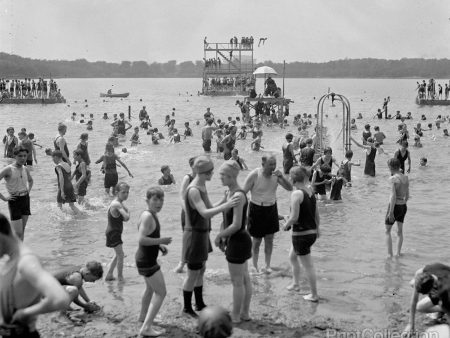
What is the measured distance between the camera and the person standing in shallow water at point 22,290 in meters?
3.21

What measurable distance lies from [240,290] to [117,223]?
2.01 m

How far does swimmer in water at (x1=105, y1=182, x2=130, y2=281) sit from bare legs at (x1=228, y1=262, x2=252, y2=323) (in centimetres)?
173

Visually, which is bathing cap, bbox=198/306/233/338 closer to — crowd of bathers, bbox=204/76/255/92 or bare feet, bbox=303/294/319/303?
bare feet, bbox=303/294/319/303

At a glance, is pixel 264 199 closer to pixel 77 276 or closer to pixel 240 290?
pixel 240 290

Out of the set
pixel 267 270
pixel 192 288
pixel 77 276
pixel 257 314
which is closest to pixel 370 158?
pixel 267 270

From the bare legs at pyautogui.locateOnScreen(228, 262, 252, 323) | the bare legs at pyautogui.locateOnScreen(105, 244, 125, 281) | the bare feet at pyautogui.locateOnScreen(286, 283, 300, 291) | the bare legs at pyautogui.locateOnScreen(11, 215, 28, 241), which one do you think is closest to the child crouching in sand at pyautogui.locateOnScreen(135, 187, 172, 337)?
the bare legs at pyautogui.locateOnScreen(228, 262, 252, 323)

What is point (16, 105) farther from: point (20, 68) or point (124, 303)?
point (20, 68)

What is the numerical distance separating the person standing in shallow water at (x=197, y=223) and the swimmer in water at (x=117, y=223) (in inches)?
48.1

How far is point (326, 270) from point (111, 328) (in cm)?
327

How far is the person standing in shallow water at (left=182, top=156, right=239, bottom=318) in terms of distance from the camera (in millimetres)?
5508

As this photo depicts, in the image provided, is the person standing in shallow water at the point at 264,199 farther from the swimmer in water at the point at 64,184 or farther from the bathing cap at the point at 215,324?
the swimmer in water at the point at 64,184

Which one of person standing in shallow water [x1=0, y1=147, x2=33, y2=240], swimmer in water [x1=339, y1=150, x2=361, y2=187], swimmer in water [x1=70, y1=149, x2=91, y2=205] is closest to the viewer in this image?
person standing in shallow water [x1=0, y1=147, x2=33, y2=240]

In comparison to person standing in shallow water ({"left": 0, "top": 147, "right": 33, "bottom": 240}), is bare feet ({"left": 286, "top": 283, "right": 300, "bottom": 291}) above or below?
below

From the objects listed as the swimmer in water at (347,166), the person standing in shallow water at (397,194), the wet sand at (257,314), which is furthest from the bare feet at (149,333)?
the swimmer in water at (347,166)
